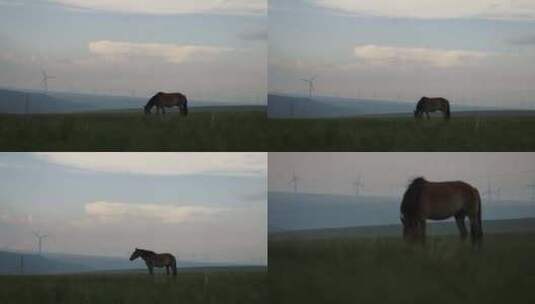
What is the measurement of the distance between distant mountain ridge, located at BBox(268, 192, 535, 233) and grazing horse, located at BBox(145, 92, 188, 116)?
735mm

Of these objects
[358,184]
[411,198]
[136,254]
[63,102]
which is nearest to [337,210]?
[358,184]

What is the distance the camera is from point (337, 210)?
543cm

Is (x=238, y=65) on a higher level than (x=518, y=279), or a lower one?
higher

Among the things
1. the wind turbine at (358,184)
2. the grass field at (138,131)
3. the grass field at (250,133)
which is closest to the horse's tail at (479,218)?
the grass field at (250,133)

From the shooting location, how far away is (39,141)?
5406mm

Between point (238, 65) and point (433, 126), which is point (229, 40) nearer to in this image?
point (238, 65)

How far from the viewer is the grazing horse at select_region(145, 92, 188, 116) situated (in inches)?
214

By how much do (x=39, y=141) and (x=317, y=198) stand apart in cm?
167

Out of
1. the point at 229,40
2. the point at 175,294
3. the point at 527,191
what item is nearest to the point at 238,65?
the point at 229,40

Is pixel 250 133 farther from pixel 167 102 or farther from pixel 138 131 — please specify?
pixel 138 131

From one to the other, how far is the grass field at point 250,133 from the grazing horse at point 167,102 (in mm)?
56

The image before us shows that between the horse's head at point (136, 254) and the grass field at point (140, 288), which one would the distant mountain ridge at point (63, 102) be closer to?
the horse's head at point (136, 254)

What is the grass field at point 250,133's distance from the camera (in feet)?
17.8

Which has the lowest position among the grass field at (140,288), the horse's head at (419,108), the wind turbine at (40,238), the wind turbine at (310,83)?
the grass field at (140,288)
